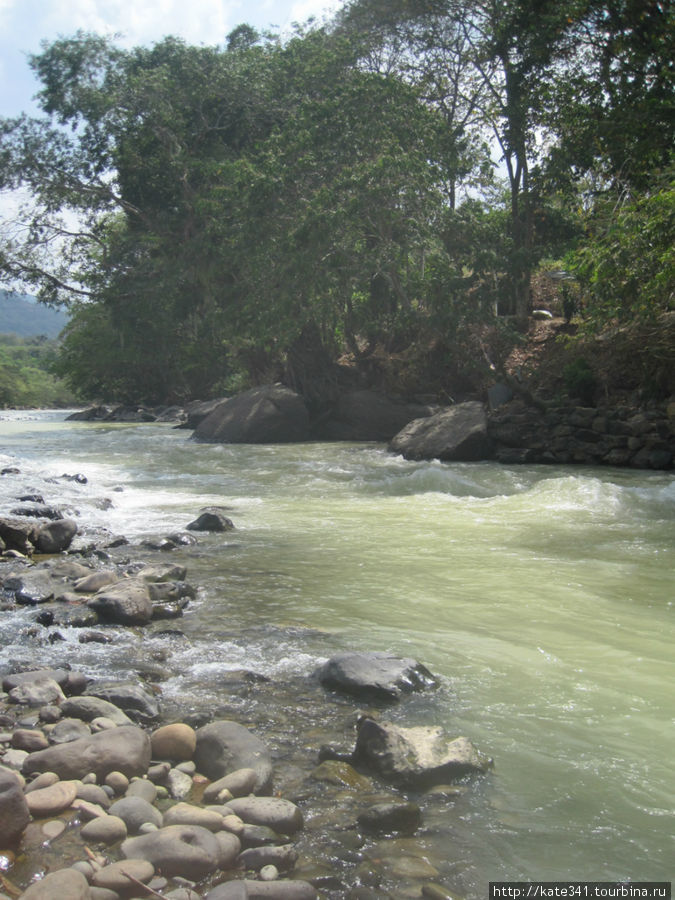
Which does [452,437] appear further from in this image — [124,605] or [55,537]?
[124,605]

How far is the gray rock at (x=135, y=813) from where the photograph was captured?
244cm

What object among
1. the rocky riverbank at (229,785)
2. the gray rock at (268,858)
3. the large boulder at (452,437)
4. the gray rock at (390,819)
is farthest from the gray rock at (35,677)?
the large boulder at (452,437)

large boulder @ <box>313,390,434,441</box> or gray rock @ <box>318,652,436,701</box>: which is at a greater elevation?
large boulder @ <box>313,390,434,441</box>

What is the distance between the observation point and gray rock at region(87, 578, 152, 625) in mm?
4656

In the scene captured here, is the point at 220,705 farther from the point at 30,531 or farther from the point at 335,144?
the point at 335,144

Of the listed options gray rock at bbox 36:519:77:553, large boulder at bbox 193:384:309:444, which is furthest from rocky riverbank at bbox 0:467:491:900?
large boulder at bbox 193:384:309:444

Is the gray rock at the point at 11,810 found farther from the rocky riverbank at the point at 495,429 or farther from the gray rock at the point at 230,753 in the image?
the rocky riverbank at the point at 495,429

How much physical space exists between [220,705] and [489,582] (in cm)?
276

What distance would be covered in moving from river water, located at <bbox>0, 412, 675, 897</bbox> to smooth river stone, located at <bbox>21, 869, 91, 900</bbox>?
0.88 m

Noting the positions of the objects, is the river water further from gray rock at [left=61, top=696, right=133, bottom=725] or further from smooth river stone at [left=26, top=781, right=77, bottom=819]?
smooth river stone at [left=26, top=781, right=77, bottom=819]

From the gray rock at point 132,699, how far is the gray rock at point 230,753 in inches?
14.0

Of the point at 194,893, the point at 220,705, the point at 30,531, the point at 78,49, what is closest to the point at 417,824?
the point at 194,893

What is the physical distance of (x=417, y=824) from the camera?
2529 millimetres

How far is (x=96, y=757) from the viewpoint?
9.05ft
